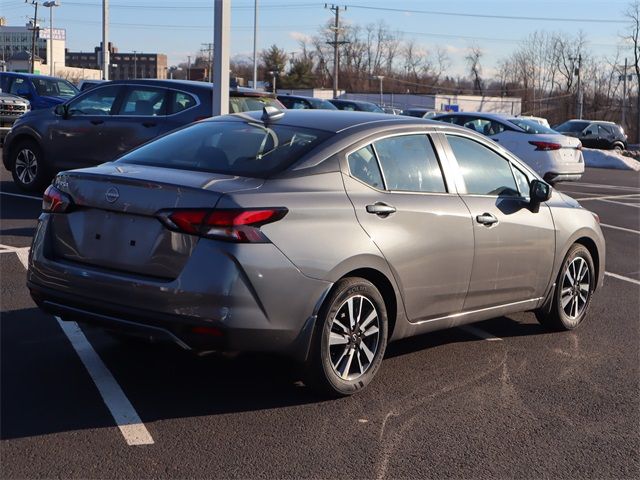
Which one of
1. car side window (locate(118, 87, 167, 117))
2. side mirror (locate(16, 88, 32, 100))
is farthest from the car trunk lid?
side mirror (locate(16, 88, 32, 100))

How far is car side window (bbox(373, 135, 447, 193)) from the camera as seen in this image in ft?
18.7

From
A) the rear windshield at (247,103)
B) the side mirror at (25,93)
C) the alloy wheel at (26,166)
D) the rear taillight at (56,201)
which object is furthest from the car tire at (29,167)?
the side mirror at (25,93)

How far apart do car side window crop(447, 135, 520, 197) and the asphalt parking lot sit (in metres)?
1.19

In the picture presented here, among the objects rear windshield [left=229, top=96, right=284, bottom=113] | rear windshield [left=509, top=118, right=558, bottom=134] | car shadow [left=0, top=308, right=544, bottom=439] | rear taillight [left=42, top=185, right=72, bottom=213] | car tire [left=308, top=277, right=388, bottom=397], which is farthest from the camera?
rear windshield [left=509, top=118, right=558, bottom=134]

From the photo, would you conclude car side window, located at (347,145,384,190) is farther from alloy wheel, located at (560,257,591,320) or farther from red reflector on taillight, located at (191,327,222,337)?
alloy wheel, located at (560,257,591,320)

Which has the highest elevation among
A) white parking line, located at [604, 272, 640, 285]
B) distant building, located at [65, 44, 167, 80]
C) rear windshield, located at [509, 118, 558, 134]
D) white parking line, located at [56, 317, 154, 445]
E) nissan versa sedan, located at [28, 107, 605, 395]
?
distant building, located at [65, 44, 167, 80]

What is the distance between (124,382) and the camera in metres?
5.30

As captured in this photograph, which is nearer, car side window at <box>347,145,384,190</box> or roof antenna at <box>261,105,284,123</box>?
car side window at <box>347,145,384,190</box>

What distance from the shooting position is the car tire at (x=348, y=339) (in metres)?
5.03

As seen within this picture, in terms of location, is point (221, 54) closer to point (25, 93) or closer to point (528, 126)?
point (528, 126)

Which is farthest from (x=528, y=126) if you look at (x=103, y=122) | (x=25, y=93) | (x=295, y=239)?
(x=295, y=239)

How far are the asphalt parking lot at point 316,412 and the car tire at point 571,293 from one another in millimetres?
182

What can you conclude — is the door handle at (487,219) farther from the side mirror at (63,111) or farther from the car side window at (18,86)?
the car side window at (18,86)

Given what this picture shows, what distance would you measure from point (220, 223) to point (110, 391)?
125 centimetres
